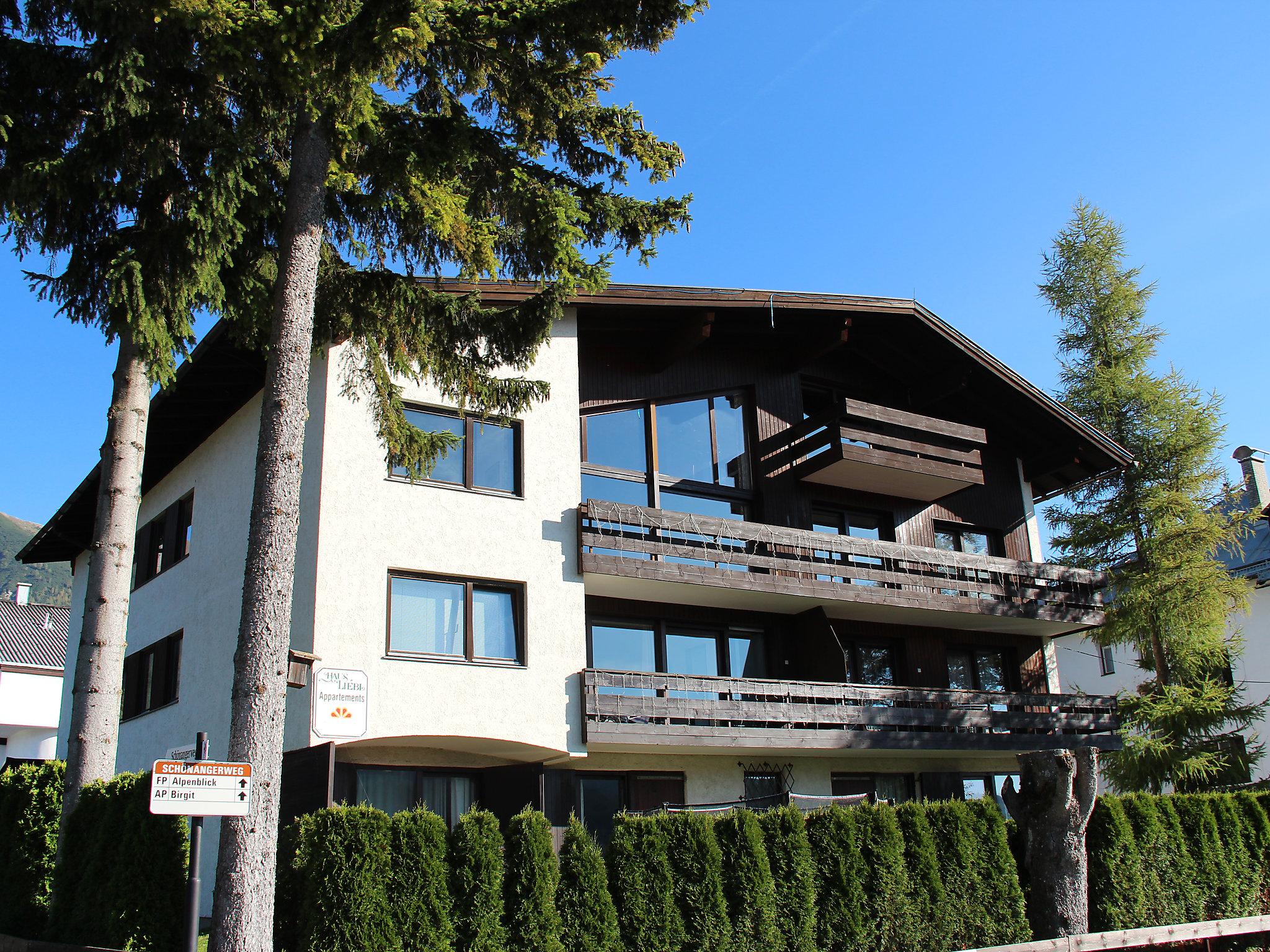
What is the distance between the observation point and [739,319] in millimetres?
21156

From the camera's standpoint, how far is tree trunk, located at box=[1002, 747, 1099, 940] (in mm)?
13734

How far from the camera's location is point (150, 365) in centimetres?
1085

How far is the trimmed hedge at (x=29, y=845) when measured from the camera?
465 inches

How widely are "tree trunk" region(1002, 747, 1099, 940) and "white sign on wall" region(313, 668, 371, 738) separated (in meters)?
8.47

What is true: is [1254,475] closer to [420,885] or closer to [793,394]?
[793,394]

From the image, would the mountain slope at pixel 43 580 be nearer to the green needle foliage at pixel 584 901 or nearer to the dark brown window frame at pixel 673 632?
Answer: the dark brown window frame at pixel 673 632

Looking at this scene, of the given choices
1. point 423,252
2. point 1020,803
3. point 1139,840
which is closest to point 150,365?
point 423,252

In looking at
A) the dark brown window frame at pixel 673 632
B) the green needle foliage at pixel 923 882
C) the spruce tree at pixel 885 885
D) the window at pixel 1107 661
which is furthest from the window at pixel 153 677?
the window at pixel 1107 661

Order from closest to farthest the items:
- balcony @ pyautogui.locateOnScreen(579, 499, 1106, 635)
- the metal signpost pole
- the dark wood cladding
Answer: the metal signpost pole → balcony @ pyautogui.locateOnScreen(579, 499, 1106, 635) → the dark wood cladding

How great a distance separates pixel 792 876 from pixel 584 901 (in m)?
2.61

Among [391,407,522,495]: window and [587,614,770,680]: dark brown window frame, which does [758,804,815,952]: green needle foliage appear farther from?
[391,407,522,495]: window

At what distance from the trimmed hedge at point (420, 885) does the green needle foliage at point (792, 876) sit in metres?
3.80

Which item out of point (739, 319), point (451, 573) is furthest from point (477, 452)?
point (739, 319)

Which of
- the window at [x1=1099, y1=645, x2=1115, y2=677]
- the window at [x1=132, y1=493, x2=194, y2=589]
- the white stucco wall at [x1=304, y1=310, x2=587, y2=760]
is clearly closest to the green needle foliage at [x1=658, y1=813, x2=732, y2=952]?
the white stucco wall at [x1=304, y1=310, x2=587, y2=760]
